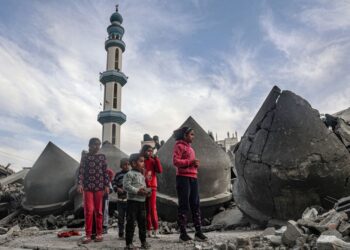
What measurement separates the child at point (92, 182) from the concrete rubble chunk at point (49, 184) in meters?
4.00

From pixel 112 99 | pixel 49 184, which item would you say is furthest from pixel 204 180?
pixel 112 99

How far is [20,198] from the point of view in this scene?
9.45 m

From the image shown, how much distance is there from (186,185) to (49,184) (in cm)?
551

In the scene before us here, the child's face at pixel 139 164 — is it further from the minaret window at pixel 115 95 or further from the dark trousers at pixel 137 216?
the minaret window at pixel 115 95

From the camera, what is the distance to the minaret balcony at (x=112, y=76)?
Result: 33.8m

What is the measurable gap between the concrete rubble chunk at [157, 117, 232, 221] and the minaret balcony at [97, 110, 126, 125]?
27179mm

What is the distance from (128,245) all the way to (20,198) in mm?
7066

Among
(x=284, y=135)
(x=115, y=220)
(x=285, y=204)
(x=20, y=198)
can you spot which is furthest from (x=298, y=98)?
(x=20, y=198)

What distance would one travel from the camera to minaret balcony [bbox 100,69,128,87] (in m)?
33.8

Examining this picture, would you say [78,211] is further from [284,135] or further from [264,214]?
[284,135]

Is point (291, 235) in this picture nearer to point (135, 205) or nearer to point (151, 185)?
point (135, 205)

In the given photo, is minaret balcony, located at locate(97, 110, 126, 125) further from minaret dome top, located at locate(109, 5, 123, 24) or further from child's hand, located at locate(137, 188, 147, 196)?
child's hand, located at locate(137, 188, 147, 196)

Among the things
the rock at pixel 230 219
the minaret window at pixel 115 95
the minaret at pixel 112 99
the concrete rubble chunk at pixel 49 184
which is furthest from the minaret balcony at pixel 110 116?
the rock at pixel 230 219

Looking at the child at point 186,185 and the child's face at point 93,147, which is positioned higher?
the child's face at point 93,147
